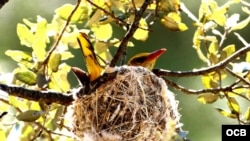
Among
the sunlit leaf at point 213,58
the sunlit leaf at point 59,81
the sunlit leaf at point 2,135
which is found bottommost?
the sunlit leaf at point 2,135

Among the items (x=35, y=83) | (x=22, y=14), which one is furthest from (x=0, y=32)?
(x=35, y=83)

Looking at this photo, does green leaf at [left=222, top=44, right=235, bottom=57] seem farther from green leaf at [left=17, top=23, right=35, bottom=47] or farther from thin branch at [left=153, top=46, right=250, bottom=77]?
green leaf at [left=17, top=23, right=35, bottom=47]

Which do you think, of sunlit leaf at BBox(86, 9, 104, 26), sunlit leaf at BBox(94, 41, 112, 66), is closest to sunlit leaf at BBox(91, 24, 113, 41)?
→ sunlit leaf at BBox(94, 41, 112, 66)

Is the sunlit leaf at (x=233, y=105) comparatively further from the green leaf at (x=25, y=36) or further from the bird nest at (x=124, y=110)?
the green leaf at (x=25, y=36)

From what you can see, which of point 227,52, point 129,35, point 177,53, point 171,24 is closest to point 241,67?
point 227,52

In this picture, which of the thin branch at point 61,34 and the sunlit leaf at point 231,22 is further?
the sunlit leaf at point 231,22

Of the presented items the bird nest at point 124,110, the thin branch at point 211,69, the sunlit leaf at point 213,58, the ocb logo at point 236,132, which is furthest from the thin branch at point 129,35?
the ocb logo at point 236,132

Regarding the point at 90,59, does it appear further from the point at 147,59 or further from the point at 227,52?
the point at 227,52
